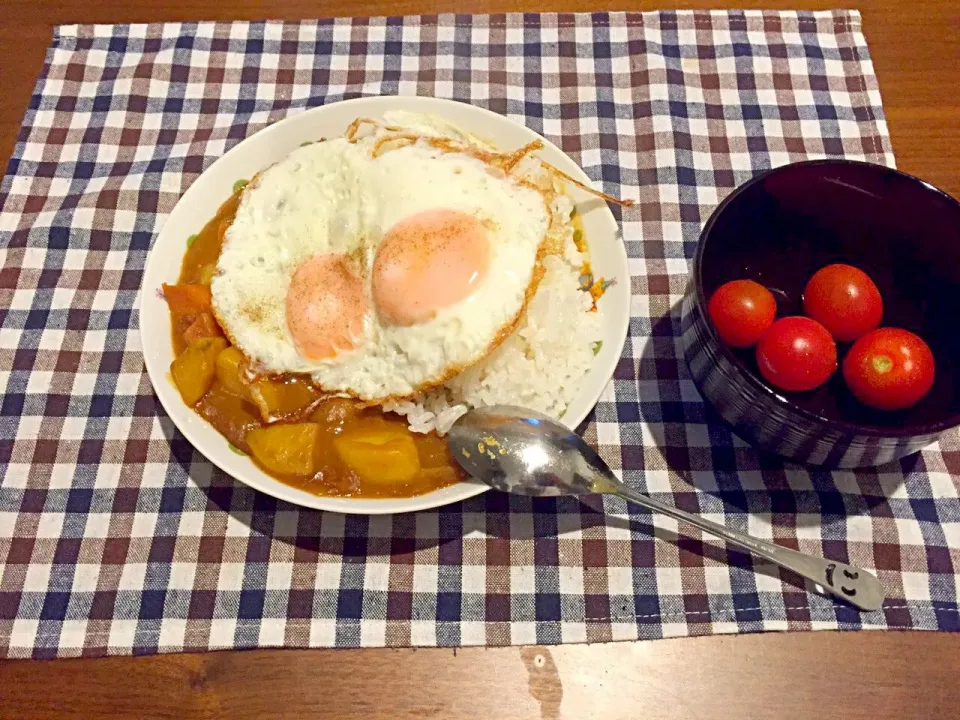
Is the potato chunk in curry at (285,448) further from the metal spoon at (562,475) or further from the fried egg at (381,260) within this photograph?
the metal spoon at (562,475)

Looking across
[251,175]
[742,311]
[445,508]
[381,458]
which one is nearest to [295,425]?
[381,458]

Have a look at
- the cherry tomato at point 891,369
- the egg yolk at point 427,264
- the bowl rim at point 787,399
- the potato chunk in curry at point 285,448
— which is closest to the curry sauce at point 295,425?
the potato chunk in curry at point 285,448

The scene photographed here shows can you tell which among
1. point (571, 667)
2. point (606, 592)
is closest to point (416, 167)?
point (606, 592)

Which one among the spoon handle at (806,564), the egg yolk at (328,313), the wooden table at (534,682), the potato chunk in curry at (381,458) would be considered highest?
the egg yolk at (328,313)

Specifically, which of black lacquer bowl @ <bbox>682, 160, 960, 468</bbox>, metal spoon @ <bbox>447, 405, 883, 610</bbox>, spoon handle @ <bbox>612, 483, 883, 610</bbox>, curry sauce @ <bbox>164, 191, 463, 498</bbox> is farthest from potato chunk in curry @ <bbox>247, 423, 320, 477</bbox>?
black lacquer bowl @ <bbox>682, 160, 960, 468</bbox>

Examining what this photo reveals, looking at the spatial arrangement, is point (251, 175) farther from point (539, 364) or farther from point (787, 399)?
point (787, 399)

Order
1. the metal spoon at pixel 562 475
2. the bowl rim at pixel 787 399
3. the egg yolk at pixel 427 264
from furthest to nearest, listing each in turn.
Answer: the egg yolk at pixel 427 264, the metal spoon at pixel 562 475, the bowl rim at pixel 787 399

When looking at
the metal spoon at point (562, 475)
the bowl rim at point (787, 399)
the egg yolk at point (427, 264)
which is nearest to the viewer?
the bowl rim at point (787, 399)
